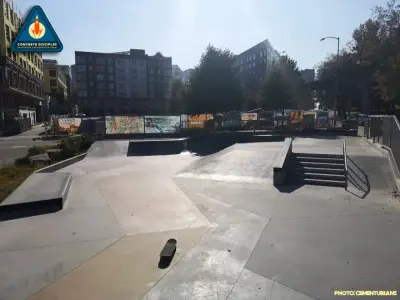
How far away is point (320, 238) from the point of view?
5848 mm

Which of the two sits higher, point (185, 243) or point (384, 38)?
point (384, 38)

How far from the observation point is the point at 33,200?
7707mm

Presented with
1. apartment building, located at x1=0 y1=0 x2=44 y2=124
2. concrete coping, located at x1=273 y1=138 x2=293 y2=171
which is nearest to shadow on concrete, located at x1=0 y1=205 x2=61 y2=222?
concrete coping, located at x1=273 y1=138 x2=293 y2=171

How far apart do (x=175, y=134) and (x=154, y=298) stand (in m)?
23.3

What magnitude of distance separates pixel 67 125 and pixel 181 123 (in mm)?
11980

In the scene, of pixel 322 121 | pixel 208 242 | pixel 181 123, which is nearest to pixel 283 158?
pixel 208 242

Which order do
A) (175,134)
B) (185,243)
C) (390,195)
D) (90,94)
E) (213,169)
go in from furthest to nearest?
(90,94)
(175,134)
(213,169)
(390,195)
(185,243)

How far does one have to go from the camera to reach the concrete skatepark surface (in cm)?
428

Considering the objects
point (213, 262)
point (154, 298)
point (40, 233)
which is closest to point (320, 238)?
point (213, 262)

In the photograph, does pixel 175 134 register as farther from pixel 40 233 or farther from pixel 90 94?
pixel 90 94

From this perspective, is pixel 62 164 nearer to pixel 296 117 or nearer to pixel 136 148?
pixel 136 148

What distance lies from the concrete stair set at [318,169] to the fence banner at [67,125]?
24.0 meters

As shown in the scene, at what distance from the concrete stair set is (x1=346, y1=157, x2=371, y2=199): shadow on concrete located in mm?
256

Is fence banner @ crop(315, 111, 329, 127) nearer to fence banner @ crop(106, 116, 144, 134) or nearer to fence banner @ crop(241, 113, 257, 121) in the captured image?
fence banner @ crop(241, 113, 257, 121)
